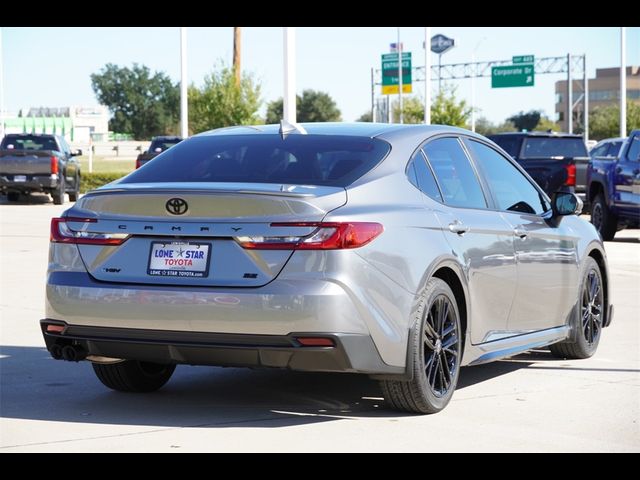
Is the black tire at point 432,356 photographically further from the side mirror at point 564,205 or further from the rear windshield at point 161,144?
the rear windshield at point 161,144

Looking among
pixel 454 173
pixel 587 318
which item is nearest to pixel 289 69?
pixel 587 318

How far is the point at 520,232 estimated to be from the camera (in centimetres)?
803

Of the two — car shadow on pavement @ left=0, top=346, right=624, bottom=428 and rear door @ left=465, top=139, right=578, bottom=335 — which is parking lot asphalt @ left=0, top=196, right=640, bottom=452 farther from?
rear door @ left=465, top=139, right=578, bottom=335

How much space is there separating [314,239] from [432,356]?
115 centimetres

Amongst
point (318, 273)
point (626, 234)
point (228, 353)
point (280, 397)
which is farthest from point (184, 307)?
point (626, 234)

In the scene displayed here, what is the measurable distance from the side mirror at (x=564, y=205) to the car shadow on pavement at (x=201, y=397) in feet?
3.76

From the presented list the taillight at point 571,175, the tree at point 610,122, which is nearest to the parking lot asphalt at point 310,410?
the taillight at point 571,175

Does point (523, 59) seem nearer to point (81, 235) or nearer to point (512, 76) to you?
point (512, 76)

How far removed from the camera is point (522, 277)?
26.2 feet

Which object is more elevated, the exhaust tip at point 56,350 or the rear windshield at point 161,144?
the rear windshield at point 161,144

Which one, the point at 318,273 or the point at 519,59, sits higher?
the point at 519,59

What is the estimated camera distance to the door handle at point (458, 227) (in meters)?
7.14

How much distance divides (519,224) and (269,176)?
1957mm

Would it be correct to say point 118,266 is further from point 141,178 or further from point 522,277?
point 522,277
